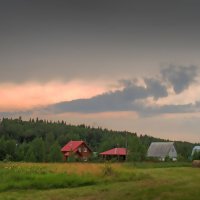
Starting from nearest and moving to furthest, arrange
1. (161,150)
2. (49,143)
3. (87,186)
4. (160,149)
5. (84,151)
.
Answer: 1. (87,186)
2. (84,151)
3. (161,150)
4. (160,149)
5. (49,143)

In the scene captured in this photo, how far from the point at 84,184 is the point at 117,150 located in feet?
193

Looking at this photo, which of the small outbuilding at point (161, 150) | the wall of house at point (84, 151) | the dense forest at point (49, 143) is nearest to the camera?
the dense forest at point (49, 143)

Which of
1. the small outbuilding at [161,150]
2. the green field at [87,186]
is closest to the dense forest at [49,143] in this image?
the small outbuilding at [161,150]

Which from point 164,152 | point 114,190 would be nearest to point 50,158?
point 164,152

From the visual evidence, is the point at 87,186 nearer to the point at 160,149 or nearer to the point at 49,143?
the point at 160,149

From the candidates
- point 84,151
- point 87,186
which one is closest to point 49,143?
point 84,151

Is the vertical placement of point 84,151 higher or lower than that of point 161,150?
lower

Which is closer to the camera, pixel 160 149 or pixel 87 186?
pixel 87 186

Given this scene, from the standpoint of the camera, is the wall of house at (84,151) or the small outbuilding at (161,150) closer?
the wall of house at (84,151)

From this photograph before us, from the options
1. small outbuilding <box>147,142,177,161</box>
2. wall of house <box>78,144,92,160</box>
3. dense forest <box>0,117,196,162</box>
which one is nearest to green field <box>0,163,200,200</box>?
dense forest <box>0,117,196,162</box>

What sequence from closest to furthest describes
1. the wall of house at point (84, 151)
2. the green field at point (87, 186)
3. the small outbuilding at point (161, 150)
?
the green field at point (87, 186)
the wall of house at point (84, 151)
the small outbuilding at point (161, 150)

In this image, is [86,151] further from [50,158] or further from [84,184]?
[84,184]

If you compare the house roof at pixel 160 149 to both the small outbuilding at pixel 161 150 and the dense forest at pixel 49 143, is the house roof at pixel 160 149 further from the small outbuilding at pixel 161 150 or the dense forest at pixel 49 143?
the dense forest at pixel 49 143

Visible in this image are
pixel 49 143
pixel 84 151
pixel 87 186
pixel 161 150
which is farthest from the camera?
pixel 49 143
